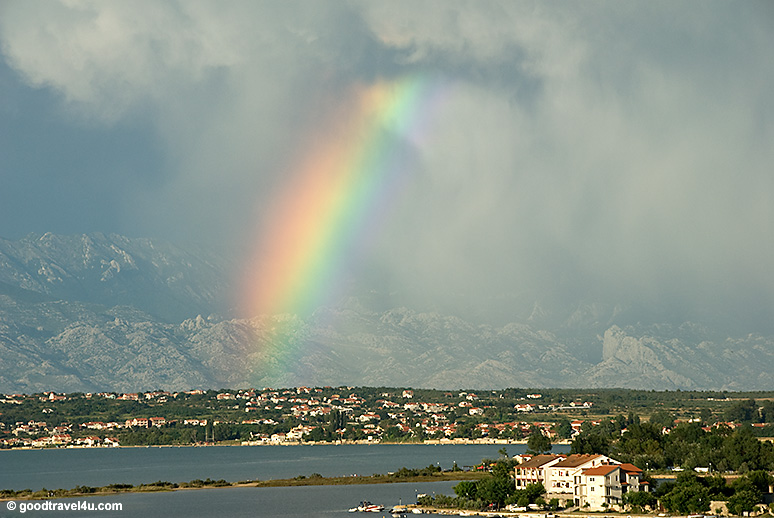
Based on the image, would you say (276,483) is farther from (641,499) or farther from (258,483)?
(641,499)

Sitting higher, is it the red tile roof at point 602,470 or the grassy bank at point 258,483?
the grassy bank at point 258,483

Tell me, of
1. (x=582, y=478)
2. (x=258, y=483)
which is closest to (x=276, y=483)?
(x=258, y=483)

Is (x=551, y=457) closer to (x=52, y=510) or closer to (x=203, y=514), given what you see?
(x=203, y=514)

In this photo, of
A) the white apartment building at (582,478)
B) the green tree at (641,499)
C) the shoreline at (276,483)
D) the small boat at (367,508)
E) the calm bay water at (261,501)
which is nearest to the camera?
the green tree at (641,499)

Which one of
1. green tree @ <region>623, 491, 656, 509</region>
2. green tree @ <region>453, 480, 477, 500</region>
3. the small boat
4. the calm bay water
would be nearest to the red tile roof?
green tree @ <region>623, 491, 656, 509</region>

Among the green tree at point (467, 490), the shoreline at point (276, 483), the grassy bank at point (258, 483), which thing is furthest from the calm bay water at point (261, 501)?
the green tree at point (467, 490)

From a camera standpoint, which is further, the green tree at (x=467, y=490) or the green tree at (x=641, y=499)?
the green tree at (x=467, y=490)

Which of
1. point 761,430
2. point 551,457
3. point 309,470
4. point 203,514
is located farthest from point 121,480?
point 761,430

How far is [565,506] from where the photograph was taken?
92.0 metres

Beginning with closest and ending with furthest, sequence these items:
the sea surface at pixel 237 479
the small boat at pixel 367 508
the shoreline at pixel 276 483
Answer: the small boat at pixel 367 508 < the sea surface at pixel 237 479 < the shoreline at pixel 276 483

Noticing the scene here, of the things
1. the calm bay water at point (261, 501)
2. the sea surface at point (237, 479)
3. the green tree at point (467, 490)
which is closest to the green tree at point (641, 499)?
the green tree at point (467, 490)

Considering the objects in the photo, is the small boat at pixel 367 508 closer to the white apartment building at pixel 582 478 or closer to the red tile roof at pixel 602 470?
the white apartment building at pixel 582 478

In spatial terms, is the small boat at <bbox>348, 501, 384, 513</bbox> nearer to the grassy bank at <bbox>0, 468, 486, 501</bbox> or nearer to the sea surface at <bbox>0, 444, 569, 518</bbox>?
the sea surface at <bbox>0, 444, 569, 518</bbox>

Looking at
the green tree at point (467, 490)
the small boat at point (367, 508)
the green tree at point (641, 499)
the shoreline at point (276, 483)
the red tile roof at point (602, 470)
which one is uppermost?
the shoreline at point (276, 483)
